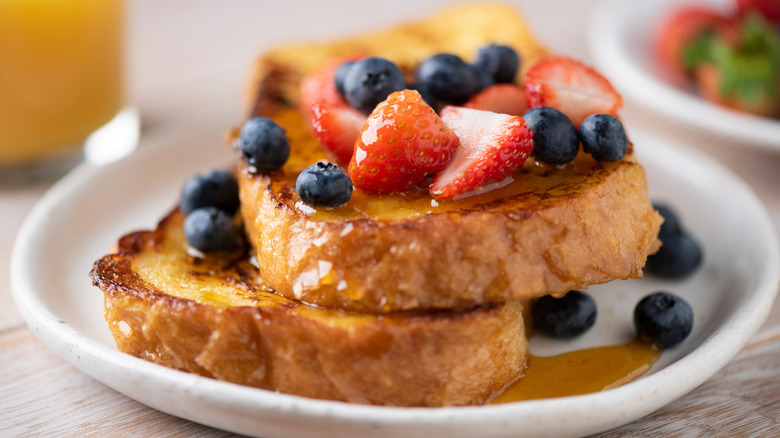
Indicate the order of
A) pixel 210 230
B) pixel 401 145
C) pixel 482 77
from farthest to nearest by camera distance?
pixel 482 77 < pixel 210 230 < pixel 401 145

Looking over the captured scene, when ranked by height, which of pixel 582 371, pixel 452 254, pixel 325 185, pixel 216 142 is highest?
pixel 325 185

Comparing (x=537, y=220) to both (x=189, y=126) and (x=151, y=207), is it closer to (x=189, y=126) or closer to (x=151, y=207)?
(x=151, y=207)

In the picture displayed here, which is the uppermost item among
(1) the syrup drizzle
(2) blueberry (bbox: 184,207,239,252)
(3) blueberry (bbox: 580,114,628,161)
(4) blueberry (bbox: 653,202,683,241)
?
(3) blueberry (bbox: 580,114,628,161)

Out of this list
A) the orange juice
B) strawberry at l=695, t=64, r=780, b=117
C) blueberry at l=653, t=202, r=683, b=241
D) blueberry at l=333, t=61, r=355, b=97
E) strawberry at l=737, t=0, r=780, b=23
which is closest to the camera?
blueberry at l=333, t=61, r=355, b=97

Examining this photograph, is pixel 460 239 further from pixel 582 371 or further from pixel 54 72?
pixel 54 72

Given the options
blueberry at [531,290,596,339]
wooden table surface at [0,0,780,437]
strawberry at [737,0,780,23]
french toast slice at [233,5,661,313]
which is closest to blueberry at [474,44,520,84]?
french toast slice at [233,5,661,313]

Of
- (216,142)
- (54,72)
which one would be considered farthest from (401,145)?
(54,72)

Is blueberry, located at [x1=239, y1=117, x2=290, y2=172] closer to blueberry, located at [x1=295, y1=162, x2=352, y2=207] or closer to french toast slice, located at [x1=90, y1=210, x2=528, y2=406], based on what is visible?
blueberry, located at [x1=295, y1=162, x2=352, y2=207]
